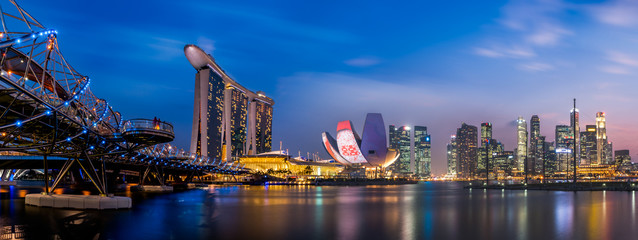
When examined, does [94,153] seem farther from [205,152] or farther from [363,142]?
[205,152]

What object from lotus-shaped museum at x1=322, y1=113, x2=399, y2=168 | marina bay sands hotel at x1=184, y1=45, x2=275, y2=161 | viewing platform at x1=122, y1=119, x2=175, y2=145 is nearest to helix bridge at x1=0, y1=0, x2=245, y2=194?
viewing platform at x1=122, y1=119, x2=175, y2=145

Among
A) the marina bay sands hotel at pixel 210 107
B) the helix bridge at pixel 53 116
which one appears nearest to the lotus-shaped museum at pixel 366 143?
the marina bay sands hotel at pixel 210 107

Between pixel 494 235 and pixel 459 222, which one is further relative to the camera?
pixel 459 222

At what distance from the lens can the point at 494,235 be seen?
1906cm

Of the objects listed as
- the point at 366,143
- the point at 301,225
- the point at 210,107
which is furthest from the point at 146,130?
the point at 210,107

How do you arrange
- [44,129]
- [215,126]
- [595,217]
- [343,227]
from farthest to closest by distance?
[215,126] → [595,217] → [44,129] → [343,227]

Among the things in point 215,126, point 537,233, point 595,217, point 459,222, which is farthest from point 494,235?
point 215,126

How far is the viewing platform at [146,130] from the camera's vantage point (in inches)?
1038

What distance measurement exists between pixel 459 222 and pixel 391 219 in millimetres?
3426

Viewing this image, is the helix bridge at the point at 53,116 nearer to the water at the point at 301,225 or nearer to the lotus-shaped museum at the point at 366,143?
the water at the point at 301,225

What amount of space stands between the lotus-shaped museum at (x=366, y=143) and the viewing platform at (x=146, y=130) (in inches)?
3977

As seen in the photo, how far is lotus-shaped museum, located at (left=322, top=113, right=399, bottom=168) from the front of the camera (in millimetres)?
127688

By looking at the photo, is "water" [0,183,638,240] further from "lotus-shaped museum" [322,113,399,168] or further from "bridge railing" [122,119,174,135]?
"lotus-shaped museum" [322,113,399,168]

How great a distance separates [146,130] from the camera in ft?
86.2
